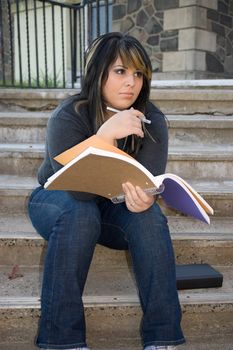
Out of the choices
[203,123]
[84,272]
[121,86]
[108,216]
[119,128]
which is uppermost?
[121,86]

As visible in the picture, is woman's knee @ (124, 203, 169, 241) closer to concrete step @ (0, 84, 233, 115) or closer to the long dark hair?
the long dark hair

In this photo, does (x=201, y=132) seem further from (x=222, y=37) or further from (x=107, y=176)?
(x=222, y=37)

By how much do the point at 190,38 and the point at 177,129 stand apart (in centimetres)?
355

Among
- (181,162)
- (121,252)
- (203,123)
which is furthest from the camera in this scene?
(203,123)

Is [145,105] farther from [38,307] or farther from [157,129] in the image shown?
[38,307]

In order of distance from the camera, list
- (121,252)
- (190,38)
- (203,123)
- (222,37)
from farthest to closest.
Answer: (222,37) → (190,38) → (203,123) → (121,252)

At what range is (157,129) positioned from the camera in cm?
167

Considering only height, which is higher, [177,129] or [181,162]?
[177,129]

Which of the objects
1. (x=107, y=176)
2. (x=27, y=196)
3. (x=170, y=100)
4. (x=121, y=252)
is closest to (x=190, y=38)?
(x=170, y=100)

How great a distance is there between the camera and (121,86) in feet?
5.25

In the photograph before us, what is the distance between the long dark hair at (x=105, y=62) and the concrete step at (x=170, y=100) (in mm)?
1554

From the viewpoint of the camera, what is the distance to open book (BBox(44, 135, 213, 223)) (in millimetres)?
1256

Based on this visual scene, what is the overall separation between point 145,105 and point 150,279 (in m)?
0.72

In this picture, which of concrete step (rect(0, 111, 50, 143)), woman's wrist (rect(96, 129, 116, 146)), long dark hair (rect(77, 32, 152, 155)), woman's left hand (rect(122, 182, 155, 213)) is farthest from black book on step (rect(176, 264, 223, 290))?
concrete step (rect(0, 111, 50, 143))
